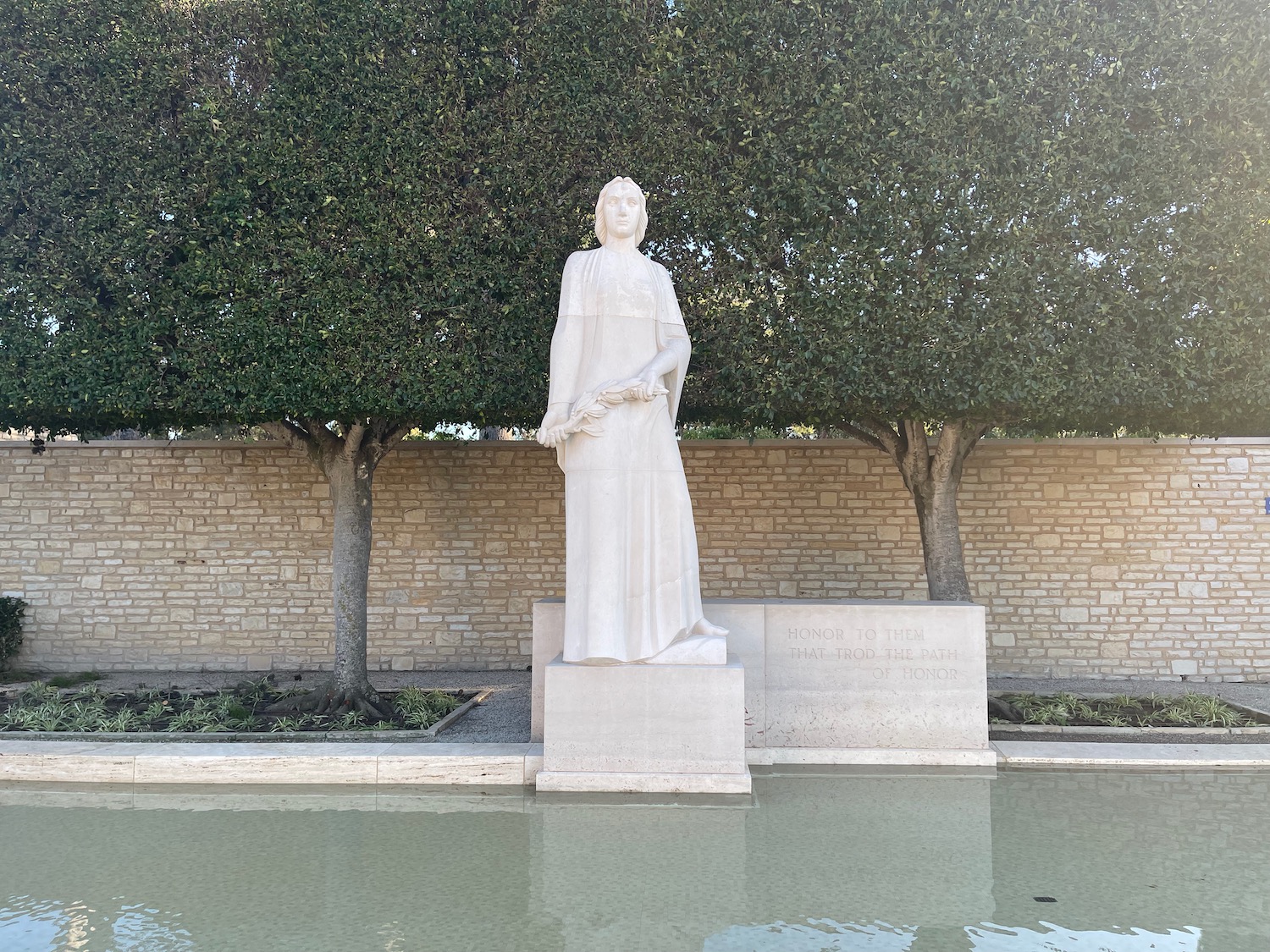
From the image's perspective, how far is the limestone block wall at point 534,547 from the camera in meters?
10.2

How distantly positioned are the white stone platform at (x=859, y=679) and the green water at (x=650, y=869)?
53cm

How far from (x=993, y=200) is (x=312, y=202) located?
574 cm

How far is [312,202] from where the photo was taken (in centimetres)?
747

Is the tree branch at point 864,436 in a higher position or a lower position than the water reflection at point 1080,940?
higher

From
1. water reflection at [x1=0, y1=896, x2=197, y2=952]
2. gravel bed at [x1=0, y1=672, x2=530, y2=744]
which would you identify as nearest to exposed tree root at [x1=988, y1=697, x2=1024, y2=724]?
gravel bed at [x1=0, y1=672, x2=530, y2=744]

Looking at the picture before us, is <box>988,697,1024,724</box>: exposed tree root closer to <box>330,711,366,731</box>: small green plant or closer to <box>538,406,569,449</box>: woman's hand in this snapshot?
<box>538,406,569,449</box>: woman's hand

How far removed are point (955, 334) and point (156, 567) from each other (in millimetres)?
9484

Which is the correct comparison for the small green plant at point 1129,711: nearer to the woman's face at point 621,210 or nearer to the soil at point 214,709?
the soil at point 214,709

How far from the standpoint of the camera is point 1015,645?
10258 millimetres

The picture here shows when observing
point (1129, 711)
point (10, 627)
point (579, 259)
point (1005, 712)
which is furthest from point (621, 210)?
point (10, 627)

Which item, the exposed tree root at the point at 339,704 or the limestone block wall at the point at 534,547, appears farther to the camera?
the limestone block wall at the point at 534,547

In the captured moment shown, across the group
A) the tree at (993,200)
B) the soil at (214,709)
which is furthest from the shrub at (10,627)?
Answer: the tree at (993,200)

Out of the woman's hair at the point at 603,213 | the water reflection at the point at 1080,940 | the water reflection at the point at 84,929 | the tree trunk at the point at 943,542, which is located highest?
the woman's hair at the point at 603,213

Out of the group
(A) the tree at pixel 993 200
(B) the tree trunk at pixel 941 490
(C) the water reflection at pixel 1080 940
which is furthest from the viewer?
(B) the tree trunk at pixel 941 490
